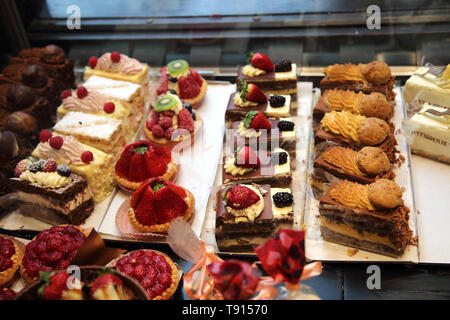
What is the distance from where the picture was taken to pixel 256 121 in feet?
14.5

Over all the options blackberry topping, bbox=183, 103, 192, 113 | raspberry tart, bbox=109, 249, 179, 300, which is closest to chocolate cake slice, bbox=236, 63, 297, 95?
blackberry topping, bbox=183, 103, 192, 113

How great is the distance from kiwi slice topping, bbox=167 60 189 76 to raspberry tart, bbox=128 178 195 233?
170 cm

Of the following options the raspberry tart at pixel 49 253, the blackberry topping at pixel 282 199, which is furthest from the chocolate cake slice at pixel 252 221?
the raspberry tart at pixel 49 253

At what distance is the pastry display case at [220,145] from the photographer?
11.0 ft

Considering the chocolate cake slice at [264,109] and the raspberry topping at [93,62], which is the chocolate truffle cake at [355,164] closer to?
the chocolate cake slice at [264,109]

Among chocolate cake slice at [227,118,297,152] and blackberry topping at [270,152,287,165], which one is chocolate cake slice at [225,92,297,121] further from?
blackberry topping at [270,152,287,165]

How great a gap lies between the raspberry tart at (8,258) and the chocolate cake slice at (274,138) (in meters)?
1.99

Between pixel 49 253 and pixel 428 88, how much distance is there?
3.59m

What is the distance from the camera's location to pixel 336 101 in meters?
4.59

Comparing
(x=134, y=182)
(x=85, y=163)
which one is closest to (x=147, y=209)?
(x=134, y=182)

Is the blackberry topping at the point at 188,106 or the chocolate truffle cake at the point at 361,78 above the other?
the chocolate truffle cake at the point at 361,78

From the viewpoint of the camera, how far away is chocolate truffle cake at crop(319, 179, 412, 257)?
11.4 ft

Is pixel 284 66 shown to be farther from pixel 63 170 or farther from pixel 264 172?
pixel 63 170

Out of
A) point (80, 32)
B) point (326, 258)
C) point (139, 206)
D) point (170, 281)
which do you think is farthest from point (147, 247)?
point (80, 32)
